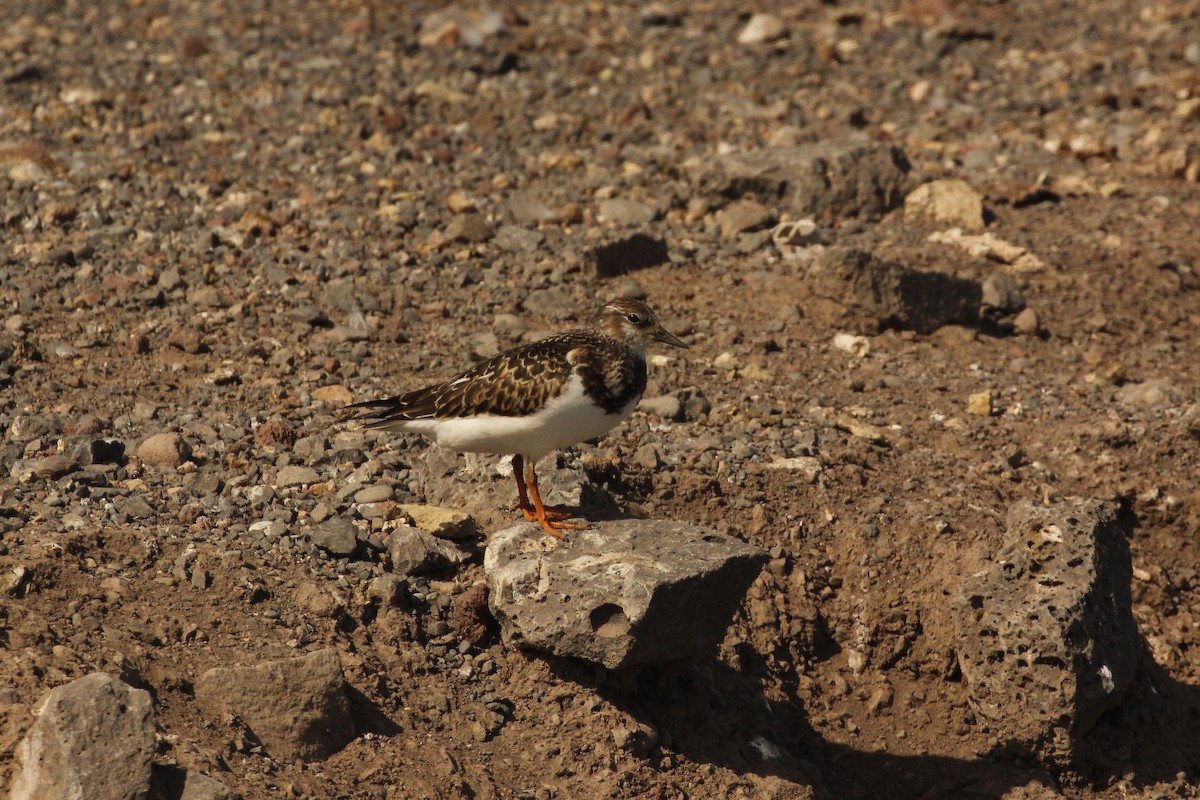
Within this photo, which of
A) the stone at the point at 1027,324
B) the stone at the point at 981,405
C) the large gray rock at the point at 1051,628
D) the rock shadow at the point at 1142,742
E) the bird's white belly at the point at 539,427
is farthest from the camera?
the stone at the point at 1027,324

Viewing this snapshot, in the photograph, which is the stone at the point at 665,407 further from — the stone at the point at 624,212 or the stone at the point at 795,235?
the stone at the point at 624,212

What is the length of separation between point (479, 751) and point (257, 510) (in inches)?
84.1

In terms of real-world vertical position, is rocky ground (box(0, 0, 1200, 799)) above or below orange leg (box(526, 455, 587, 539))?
below

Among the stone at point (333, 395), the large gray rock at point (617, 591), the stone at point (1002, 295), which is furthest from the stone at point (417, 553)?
the stone at point (1002, 295)

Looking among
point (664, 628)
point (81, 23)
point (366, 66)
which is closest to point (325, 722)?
point (664, 628)

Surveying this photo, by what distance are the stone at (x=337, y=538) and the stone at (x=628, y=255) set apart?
15.1 ft

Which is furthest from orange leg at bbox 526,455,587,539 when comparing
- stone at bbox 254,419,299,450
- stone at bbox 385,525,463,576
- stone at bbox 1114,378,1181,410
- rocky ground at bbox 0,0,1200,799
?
stone at bbox 1114,378,1181,410

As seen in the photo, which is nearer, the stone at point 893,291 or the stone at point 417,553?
the stone at point 417,553

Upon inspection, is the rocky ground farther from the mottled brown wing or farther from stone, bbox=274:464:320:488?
the mottled brown wing

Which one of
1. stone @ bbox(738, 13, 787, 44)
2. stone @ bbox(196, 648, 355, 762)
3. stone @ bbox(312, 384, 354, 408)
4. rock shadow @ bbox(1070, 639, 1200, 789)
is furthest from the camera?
stone @ bbox(738, 13, 787, 44)

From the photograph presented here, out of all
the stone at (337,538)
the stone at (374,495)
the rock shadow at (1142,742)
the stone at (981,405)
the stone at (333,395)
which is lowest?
the rock shadow at (1142,742)

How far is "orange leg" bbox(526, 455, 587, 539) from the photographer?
717 cm

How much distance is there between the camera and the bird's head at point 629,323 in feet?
25.2

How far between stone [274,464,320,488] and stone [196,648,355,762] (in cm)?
196
